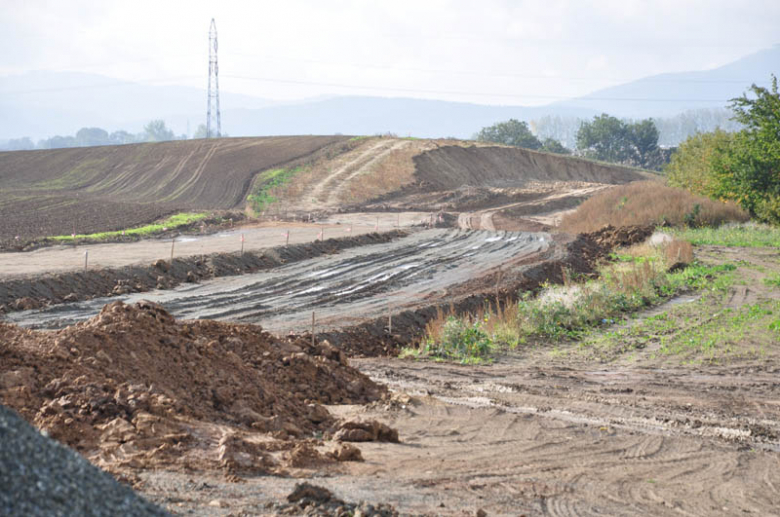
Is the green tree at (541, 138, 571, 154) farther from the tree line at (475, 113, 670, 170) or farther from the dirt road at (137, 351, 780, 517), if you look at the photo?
the dirt road at (137, 351, 780, 517)

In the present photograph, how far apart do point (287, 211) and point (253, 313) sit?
104 feet

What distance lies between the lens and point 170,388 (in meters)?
9.60

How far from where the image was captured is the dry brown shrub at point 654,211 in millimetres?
36250

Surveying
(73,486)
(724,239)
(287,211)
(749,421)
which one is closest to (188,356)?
(73,486)

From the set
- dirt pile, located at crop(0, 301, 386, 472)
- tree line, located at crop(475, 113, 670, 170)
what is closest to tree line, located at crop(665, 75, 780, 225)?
dirt pile, located at crop(0, 301, 386, 472)

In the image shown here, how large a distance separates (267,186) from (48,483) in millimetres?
53066

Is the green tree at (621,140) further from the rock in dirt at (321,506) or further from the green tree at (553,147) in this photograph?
the rock in dirt at (321,506)

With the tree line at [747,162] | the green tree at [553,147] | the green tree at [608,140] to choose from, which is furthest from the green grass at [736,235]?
the green tree at [608,140]

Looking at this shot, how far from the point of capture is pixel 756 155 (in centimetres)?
3647

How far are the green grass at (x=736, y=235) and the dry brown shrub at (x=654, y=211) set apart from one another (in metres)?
1.35

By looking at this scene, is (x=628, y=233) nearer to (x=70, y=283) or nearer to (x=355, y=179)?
(x=70, y=283)

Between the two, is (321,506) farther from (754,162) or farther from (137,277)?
(754,162)

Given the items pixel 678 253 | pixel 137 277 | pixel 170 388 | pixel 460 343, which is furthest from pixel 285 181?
pixel 170 388

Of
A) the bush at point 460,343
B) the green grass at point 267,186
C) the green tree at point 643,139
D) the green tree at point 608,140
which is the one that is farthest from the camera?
the green tree at point 608,140
